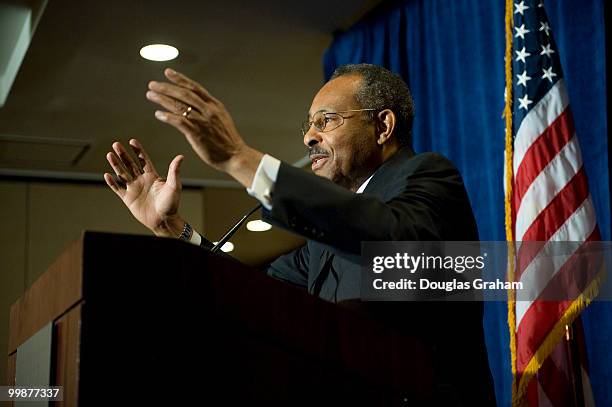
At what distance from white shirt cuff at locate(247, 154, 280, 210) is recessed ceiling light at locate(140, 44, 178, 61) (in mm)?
3849

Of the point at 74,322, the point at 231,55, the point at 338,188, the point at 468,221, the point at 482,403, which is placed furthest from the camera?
the point at 231,55

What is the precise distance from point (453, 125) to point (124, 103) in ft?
9.68

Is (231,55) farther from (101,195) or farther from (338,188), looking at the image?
(338,188)

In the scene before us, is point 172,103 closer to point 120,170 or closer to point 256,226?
point 120,170

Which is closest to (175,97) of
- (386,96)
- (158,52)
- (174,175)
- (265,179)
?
(265,179)

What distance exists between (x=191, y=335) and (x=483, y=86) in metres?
2.93

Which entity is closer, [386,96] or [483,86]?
[386,96]

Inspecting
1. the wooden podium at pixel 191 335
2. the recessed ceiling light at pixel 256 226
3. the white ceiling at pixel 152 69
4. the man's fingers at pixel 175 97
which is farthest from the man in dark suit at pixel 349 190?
the recessed ceiling light at pixel 256 226

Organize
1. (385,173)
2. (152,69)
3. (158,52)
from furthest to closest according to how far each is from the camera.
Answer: (152,69), (158,52), (385,173)

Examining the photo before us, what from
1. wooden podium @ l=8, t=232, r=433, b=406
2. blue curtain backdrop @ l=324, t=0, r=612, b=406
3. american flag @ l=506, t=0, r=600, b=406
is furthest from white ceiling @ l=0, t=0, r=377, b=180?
wooden podium @ l=8, t=232, r=433, b=406

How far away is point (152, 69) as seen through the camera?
555 cm

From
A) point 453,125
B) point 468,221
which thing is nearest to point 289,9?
point 453,125

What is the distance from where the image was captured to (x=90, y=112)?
6.29 metres

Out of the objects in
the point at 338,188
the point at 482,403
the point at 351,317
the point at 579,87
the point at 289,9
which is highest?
the point at 289,9
